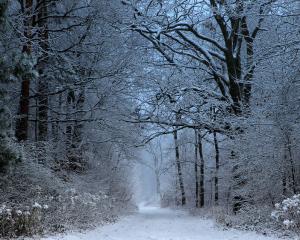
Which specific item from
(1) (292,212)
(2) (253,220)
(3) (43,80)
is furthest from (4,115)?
(2) (253,220)

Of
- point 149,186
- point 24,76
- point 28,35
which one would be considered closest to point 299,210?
point 24,76

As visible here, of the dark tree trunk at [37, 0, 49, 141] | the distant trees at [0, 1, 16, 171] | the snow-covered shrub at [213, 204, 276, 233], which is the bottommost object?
the snow-covered shrub at [213, 204, 276, 233]

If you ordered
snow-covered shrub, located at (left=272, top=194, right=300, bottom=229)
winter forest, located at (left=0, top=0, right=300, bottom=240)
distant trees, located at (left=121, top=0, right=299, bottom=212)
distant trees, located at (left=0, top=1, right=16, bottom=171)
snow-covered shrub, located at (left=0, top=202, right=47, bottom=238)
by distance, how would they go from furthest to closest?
1. distant trees, located at (left=121, top=0, right=299, bottom=212)
2. winter forest, located at (left=0, top=0, right=300, bottom=240)
3. snow-covered shrub, located at (left=272, top=194, right=300, bottom=229)
4. snow-covered shrub, located at (left=0, top=202, right=47, bottom=238)
5. distant trees, located at (left=0, top=1, right=16, bottom=171)

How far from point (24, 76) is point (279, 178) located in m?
7.99

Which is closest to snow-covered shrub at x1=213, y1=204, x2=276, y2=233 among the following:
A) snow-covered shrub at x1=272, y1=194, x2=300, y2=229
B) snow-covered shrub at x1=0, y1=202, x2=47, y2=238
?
snow-covered shrub at x1=272, y1=194, x2=300, y2=229

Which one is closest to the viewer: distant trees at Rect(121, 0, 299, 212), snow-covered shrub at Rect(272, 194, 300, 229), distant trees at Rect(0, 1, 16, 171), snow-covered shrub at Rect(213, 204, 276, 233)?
distant trees at Rect(0, 1, 16, 171)

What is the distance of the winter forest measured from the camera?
1080 cm

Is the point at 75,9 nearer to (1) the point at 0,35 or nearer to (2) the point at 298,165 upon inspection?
(1) the point at 0,35

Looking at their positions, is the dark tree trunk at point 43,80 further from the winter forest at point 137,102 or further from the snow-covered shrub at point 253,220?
the snow-covered shrub at point 253,220

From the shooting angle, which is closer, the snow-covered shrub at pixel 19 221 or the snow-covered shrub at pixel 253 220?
the snow-covered shrub at pixel 19 221

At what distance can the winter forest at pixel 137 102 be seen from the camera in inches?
425

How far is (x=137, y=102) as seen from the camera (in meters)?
20.3

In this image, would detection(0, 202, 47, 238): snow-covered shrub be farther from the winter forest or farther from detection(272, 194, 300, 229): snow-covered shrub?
detection(272, 194, 300, 229): snow-covered shrub

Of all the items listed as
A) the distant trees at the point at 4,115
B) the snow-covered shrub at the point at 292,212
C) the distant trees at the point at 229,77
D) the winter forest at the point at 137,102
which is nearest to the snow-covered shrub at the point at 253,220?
the winter forest at the point at 137,102
